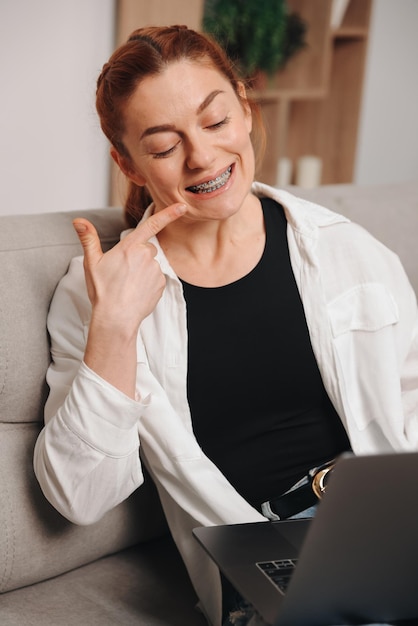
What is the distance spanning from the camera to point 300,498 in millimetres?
1348

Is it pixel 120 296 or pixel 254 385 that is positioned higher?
pixel 120 296

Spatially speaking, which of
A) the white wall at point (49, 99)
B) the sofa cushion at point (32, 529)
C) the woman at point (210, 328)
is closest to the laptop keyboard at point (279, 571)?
the woman at point (210, 328)

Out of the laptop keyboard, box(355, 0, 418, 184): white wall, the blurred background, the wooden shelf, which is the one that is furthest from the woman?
box(355, 0, 418, 184): white wall

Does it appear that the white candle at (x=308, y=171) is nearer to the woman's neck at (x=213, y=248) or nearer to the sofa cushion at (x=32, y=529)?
the woman's neck at (x=213, y=248)

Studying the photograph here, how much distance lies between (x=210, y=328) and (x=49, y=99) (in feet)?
5.68

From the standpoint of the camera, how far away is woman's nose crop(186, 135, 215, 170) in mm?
1331

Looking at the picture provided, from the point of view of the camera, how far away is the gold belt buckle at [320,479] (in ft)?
4.36

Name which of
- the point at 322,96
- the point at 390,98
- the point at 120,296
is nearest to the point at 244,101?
the point at 120,296

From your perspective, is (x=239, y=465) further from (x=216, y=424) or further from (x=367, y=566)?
(x=367, y=566)

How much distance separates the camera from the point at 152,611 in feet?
4.44

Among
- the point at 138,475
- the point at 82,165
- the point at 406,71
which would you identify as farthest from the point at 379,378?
the point at 406,71

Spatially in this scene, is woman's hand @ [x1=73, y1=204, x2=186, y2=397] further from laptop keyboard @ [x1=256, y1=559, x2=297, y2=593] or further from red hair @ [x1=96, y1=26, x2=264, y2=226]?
laptop keyboard @ [x1=256, y1=559, x2=297, y2=593]

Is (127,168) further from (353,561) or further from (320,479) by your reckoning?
(353,561)

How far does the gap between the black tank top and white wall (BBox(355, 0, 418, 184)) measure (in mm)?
3268
